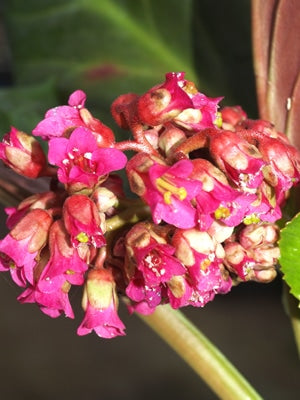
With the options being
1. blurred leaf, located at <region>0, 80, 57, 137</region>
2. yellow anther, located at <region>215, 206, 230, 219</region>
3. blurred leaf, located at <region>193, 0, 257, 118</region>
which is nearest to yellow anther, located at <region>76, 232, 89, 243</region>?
yellow anther, located at <region>215, 206, 230, 219</region>

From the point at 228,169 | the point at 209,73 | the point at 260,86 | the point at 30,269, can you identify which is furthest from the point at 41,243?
the point at 209,73

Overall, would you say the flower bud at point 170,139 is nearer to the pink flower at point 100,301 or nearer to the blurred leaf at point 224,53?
the pink flower at point 100,301

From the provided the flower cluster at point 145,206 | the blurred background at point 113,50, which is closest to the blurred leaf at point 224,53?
the blurred background at point 113,50

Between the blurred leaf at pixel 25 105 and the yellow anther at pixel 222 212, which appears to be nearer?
the yellow anther at pixel 222 212

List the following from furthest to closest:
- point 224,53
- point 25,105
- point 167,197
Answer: point 224,53 → point 25,105 → point 167,197


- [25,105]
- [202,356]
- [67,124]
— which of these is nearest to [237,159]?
[67,124]

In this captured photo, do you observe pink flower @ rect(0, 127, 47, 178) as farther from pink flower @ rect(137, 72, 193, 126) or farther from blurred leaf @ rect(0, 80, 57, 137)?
blurred leaf @ rect(0, 80, 57, 137)

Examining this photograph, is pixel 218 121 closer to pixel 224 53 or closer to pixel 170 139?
pixel 170 139
